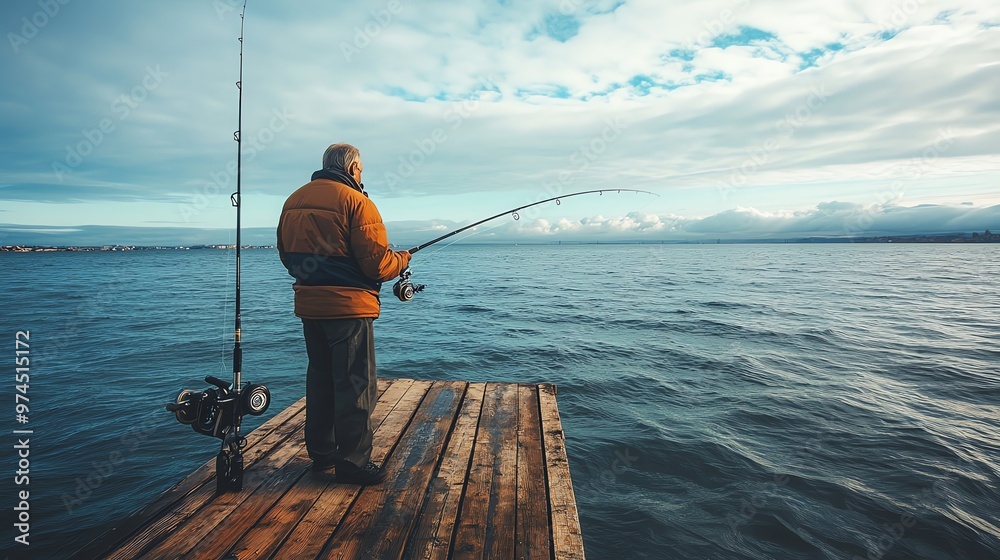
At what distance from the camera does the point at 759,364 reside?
36.6 feet

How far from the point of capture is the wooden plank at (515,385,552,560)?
112 inches

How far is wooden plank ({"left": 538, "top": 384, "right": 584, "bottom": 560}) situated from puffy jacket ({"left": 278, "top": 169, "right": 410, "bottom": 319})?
1947 millimetres

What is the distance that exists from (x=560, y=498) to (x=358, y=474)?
1.51 meters

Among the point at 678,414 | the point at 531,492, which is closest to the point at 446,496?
the point at 531,492

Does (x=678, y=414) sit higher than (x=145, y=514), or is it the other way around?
(x=145, y=514)

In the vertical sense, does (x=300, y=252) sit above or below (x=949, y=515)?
above

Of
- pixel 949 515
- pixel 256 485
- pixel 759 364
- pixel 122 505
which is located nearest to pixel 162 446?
pixel 122 505

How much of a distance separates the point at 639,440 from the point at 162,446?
729cm

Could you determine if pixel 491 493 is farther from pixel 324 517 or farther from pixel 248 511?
pixel 248 511

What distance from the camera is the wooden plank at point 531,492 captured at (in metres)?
2.84

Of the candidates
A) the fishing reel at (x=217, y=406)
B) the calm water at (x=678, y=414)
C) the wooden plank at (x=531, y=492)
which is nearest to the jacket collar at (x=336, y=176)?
the fishing reel at (x=217, y=406)

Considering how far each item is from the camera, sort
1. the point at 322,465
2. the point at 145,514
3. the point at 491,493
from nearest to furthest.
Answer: the point at 145,514 → the point at 491,493 → the point at 322,465

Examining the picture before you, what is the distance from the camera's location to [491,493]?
341cm

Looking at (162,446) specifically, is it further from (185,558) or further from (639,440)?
(639,440)
